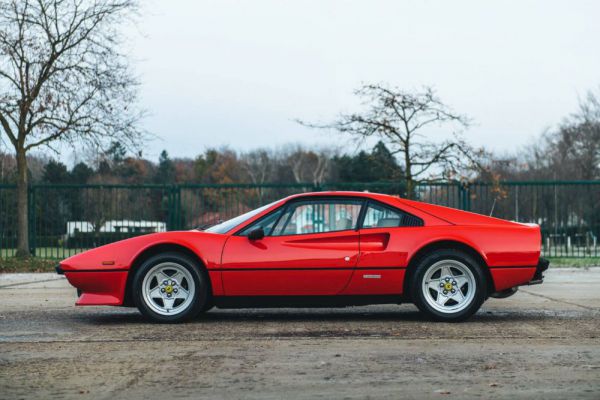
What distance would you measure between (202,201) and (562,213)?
975 centimetres

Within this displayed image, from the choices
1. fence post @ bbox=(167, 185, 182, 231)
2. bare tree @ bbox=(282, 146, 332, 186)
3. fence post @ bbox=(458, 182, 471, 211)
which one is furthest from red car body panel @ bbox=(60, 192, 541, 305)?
bare tree @ bbox=(282, 146, 332, 186)

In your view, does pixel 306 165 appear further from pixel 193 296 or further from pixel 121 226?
pixel 193 296

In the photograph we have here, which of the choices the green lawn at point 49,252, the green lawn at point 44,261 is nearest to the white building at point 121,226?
the green lawn at point 49,252

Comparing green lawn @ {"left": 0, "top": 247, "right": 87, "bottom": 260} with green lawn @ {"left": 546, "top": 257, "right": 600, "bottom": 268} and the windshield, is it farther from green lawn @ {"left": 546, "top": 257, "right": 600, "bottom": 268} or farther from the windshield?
the windshield

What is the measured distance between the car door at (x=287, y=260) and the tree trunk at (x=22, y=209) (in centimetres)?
1366

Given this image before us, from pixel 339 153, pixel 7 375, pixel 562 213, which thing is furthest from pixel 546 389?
pixel 339 153

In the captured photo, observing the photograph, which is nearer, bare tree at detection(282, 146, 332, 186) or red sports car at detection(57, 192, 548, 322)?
red sports car at detection(57, 192, 548, 322)

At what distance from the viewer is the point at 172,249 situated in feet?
25.6

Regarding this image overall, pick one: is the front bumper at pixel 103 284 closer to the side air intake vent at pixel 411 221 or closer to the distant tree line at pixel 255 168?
the side air intake vent at pixel 411 221

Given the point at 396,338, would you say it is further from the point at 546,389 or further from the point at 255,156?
the point at 255,156

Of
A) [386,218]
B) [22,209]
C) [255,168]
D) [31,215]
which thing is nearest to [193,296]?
[386,218]

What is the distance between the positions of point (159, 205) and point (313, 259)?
529 inches

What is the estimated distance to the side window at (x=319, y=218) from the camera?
25.8 ft

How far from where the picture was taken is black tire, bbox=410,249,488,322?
7656 mm
